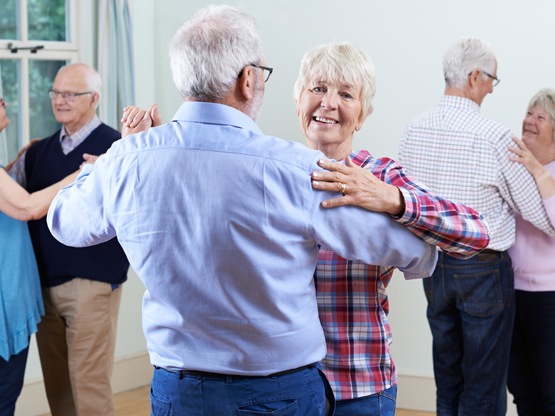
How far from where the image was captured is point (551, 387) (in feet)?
8.73

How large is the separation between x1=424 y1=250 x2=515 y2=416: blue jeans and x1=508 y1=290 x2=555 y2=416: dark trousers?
12 cm

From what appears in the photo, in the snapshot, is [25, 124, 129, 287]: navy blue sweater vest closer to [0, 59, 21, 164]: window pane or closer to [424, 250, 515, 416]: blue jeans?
[0, 59, 21, 164]: window pane

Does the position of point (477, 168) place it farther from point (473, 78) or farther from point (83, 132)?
point (83, 132)

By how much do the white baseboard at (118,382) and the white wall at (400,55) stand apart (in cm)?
7

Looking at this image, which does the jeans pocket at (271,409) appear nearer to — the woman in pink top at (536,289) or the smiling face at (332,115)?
the smiling face at (332,115)

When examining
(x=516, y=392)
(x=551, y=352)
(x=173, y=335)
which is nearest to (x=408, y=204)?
(x=173, y=335)

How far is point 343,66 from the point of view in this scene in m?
1.57

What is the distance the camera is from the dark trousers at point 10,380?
8.09 ft

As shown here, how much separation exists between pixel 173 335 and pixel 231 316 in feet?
0.45

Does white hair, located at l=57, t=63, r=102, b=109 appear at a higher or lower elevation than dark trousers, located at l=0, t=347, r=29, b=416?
higher

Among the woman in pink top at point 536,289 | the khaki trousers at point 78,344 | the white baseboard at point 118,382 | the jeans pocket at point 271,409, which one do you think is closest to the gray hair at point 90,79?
the khaki trousers at point 78,344

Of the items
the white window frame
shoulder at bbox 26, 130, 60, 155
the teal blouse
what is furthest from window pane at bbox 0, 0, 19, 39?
the teal blouse

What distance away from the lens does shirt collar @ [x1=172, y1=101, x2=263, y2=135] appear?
111cm

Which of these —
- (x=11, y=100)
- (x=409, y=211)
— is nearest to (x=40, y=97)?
(x=11, y=100)
